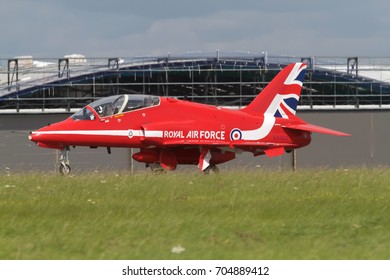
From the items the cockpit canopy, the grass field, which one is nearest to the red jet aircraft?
the cockpit canopy

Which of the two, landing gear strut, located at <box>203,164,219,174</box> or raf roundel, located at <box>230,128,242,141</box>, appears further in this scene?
raf roundel, located at <box>230,128,242,141</box>

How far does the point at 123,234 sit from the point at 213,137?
15713 mm

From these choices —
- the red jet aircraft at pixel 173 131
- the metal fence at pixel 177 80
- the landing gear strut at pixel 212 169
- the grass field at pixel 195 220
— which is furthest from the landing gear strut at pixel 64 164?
the metal fence at pixel 177 80

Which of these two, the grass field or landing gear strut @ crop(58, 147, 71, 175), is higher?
the grass field

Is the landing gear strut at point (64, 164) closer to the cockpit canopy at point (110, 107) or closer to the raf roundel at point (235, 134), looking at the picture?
the cockpit canopy at point (110, 107)

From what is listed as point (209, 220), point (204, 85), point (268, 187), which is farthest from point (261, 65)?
point (209, 220)

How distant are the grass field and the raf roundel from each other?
10.4m

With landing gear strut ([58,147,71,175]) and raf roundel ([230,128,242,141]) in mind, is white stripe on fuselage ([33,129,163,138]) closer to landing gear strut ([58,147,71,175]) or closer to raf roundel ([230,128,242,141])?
landing gear strut ([58,147,71,175])

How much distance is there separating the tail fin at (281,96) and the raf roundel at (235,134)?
1.43 m

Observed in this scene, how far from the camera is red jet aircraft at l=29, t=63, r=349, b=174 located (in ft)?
78.6

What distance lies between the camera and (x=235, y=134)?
2572 centimetres

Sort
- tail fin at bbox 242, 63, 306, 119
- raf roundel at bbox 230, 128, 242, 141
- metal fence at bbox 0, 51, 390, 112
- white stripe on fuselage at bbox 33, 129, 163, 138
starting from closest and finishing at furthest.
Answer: white stripe on fuselage at bbox 33, 129, 163, 138 → raf roundel at bbox 230, 128, 242, 141 → tail fin at bbox 242, 63, 306, 119 → metal fence at bbox 0, 51, 390, 112

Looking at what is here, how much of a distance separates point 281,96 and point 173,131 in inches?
198

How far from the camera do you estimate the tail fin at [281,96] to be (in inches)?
1075
